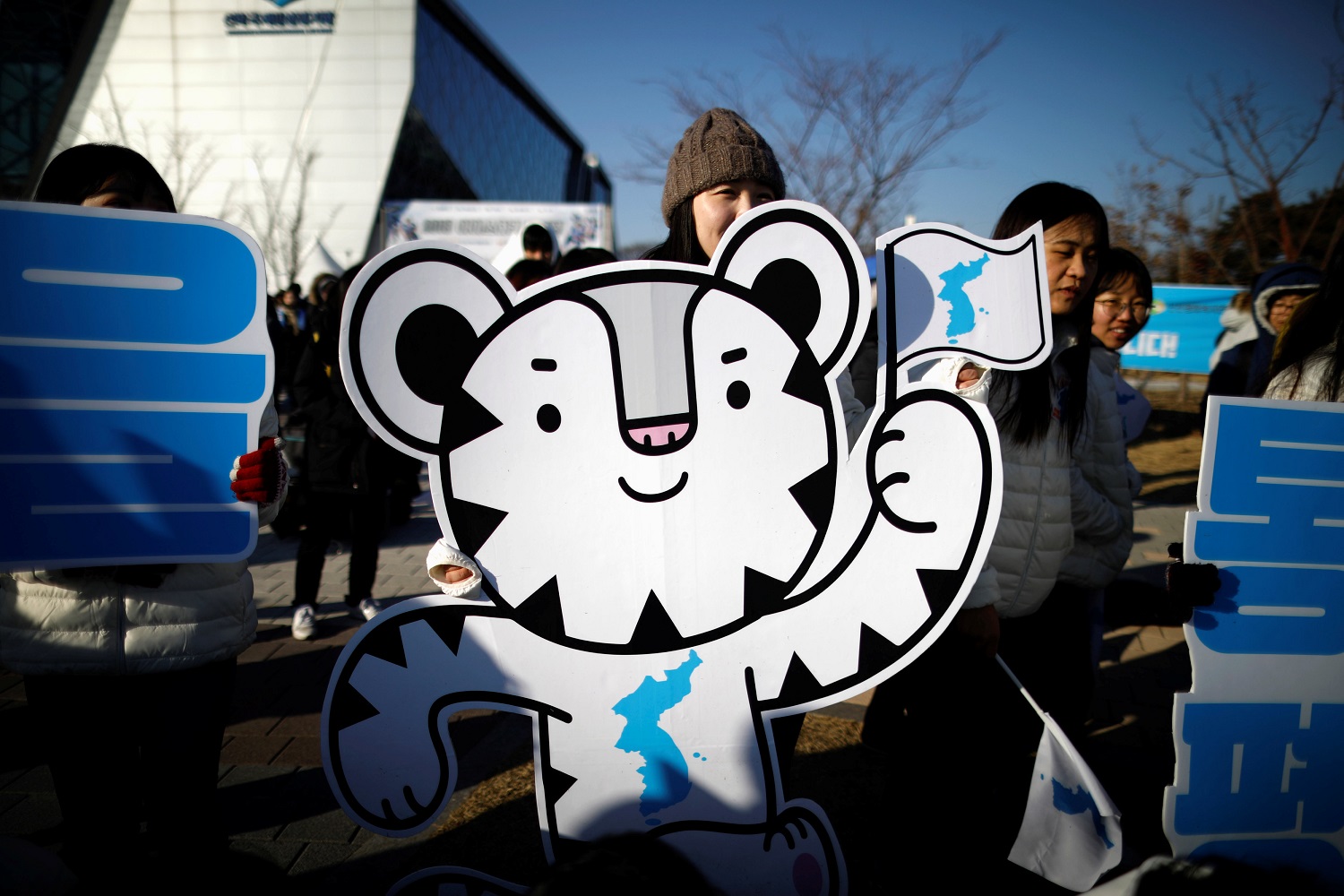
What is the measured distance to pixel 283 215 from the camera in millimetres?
18656

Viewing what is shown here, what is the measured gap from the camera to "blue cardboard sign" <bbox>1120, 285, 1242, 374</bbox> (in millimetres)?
11109

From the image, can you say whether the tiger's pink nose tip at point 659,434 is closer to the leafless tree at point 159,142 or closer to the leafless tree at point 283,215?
the leafless tree at point 283,215

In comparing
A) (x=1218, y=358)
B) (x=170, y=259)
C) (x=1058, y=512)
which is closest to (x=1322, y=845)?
(x=1058, y=512)

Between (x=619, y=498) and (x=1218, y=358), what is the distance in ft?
18.1

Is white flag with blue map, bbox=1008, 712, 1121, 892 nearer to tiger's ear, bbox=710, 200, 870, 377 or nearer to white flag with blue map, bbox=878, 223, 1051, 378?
white flag with blue map, bbox=878, 223, 1051, 378

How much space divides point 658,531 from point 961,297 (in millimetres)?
819

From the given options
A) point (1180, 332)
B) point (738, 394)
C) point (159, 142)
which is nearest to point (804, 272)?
point (738, 394)

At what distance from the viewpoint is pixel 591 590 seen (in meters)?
1.45

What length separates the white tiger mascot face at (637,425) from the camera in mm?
1397

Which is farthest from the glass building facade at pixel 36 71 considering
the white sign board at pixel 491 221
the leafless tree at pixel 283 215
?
the white sign board at pixel 491 221

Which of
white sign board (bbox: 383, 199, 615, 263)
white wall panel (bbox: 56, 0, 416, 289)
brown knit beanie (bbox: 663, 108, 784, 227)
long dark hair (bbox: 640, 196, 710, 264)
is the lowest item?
long dark hair (bbox: 640, 196, 710, 264)

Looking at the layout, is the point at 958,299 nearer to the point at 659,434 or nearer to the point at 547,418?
the point at 659,434

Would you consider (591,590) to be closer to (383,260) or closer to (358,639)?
(358,639)

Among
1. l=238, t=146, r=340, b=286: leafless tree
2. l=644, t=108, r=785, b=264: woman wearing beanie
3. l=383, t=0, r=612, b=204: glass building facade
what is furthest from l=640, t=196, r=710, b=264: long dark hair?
l=383, t=0, r=612, b=204: glass building facade
